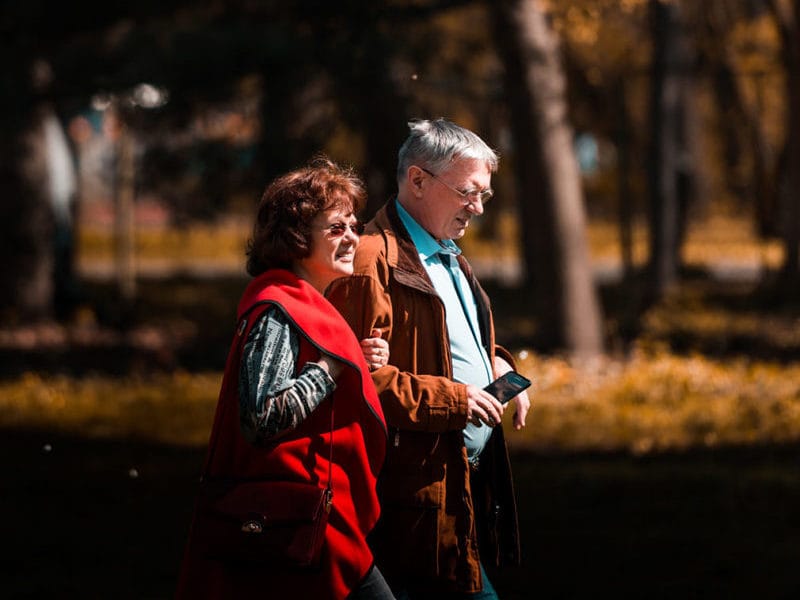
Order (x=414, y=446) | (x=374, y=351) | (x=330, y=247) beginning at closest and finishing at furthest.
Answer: (x=330, y=247)
(x=374, y=351)
(x=414, y=446)

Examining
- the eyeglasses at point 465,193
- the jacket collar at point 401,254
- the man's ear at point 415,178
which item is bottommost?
the jacket collar at point 401,254

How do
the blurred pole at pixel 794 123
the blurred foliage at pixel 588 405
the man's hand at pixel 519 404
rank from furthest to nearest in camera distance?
the blurred pole at pixel 794 123
the blurred foliage at pixel 588 405
the man's hand at pixel 519 404

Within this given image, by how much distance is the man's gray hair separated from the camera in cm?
354

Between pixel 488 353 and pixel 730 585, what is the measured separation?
294cm

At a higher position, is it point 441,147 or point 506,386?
point 441,147

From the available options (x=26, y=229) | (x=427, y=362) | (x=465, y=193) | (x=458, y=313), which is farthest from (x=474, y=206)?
(x=26, y=229)

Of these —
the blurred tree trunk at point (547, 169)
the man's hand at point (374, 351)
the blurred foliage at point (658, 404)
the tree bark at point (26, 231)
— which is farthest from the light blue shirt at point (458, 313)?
→ the tree bark at point (26, 231)

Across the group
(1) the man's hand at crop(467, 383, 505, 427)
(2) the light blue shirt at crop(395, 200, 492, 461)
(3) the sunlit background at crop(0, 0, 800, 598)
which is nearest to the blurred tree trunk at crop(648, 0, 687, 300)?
(3) the sunlit background at crop(0, 0, 800, 598)

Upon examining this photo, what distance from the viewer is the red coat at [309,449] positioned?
3143 millimetres

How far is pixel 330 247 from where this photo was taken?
329 cm

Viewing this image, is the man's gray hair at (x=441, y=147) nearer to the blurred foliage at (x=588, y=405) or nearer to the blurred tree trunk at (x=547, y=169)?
the blurred foliage at (x=588, y=405)

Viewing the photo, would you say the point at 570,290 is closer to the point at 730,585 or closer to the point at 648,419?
the point at 648,419

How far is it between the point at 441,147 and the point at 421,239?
0.84ft

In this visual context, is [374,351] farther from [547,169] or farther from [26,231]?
[26,231]
